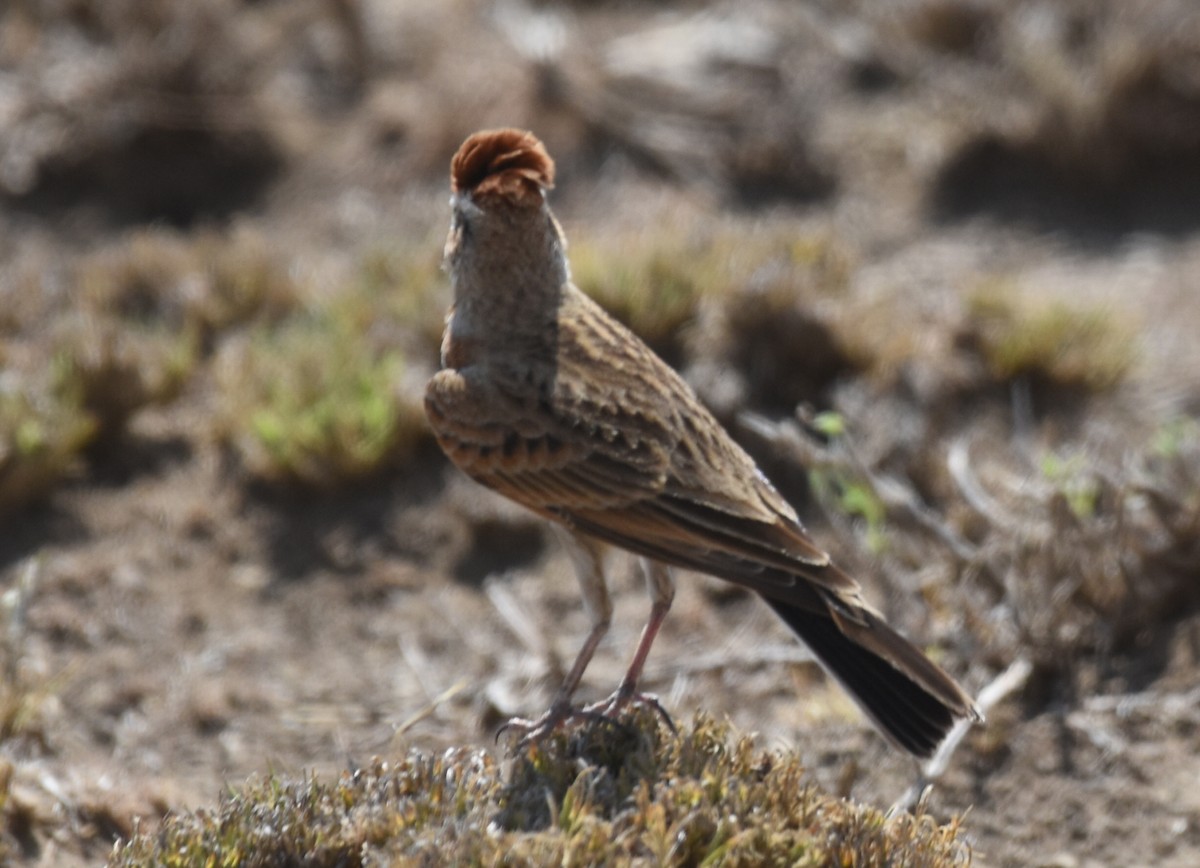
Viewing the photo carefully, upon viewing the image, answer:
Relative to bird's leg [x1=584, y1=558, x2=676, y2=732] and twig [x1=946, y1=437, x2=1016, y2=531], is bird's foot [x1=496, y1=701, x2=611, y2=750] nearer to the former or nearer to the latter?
bird's leg [x1=584, y1=558, x2=676, y2=732]

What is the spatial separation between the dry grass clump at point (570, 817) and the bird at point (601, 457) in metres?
0.33

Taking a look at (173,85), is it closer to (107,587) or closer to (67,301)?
(67,301)

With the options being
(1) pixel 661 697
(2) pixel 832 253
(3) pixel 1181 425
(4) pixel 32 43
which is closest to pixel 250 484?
(1) pixel 661 697

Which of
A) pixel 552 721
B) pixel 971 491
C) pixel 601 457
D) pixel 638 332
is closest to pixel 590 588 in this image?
pixel 601 457

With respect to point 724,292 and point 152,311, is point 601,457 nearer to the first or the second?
point 724,292

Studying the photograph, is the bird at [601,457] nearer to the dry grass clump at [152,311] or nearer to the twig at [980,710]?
the twig at [980,710]

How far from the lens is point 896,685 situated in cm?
436

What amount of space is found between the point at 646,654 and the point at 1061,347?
3.59 m

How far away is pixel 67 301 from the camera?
8.34 meters

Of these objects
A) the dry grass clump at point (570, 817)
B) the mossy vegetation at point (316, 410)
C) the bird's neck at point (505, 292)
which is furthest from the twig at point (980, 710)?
the mossy vegetation at point (316, 410)

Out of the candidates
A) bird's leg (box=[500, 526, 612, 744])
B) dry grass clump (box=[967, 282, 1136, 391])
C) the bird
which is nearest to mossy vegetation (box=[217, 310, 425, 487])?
the bird

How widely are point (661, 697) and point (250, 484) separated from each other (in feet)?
7.55

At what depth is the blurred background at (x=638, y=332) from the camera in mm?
5590

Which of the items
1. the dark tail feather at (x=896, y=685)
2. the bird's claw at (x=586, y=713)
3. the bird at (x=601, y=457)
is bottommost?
the bird's claw at (x=586, y=713)
